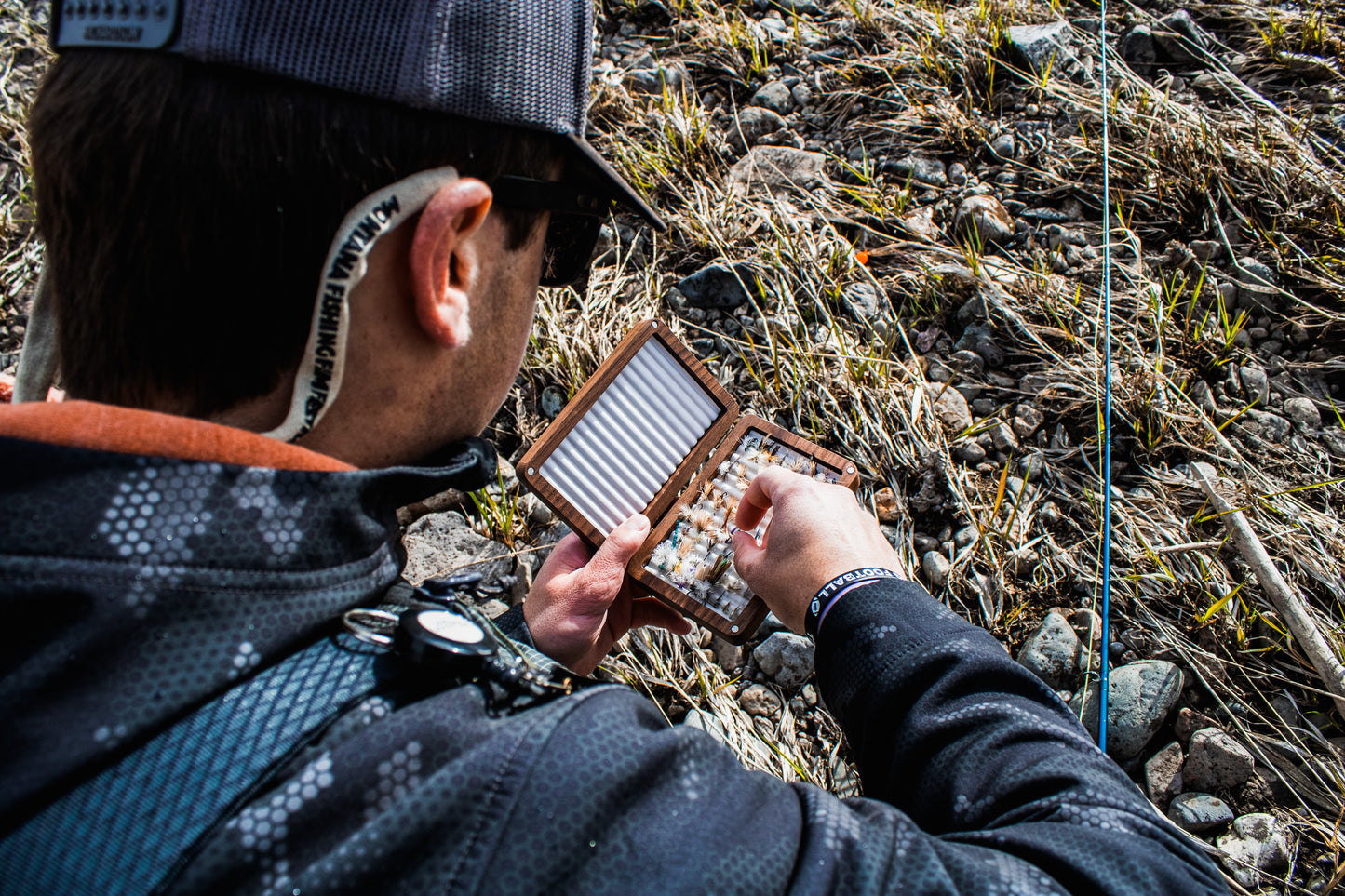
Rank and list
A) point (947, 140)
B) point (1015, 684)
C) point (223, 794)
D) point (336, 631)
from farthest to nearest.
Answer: point (947, 140) → point (1015, 684) → point (336, 631) → point (223, 794)

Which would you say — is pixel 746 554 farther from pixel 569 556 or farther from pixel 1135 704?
pixel 1135 704

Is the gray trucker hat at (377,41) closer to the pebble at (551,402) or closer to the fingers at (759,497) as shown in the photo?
the fingers at (759,497)

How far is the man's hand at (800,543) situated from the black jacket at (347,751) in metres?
0.57

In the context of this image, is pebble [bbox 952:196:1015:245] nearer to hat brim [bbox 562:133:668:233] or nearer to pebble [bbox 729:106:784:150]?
pebble [bbox 729:106:784:150]

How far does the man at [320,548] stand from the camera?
91 cm

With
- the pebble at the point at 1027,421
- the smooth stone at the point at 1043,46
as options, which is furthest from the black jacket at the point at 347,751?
the smooth stone at the point at 1043,46

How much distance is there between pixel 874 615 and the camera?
1.55 metres

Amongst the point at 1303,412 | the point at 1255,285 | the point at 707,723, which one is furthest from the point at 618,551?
the point at 1255,285

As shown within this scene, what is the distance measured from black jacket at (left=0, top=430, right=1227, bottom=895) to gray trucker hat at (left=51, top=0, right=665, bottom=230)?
21.0 inches

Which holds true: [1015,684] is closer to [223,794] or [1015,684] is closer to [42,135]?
[223,794]

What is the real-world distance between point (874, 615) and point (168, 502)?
120 cm

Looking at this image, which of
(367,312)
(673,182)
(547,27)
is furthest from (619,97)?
(367,312)

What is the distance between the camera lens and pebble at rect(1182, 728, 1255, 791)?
1896mm

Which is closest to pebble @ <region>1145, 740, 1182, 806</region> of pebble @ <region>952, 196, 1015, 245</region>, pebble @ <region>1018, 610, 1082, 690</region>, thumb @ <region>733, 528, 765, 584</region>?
pebble @ <region>1018, 610, 1082, 690</region>
